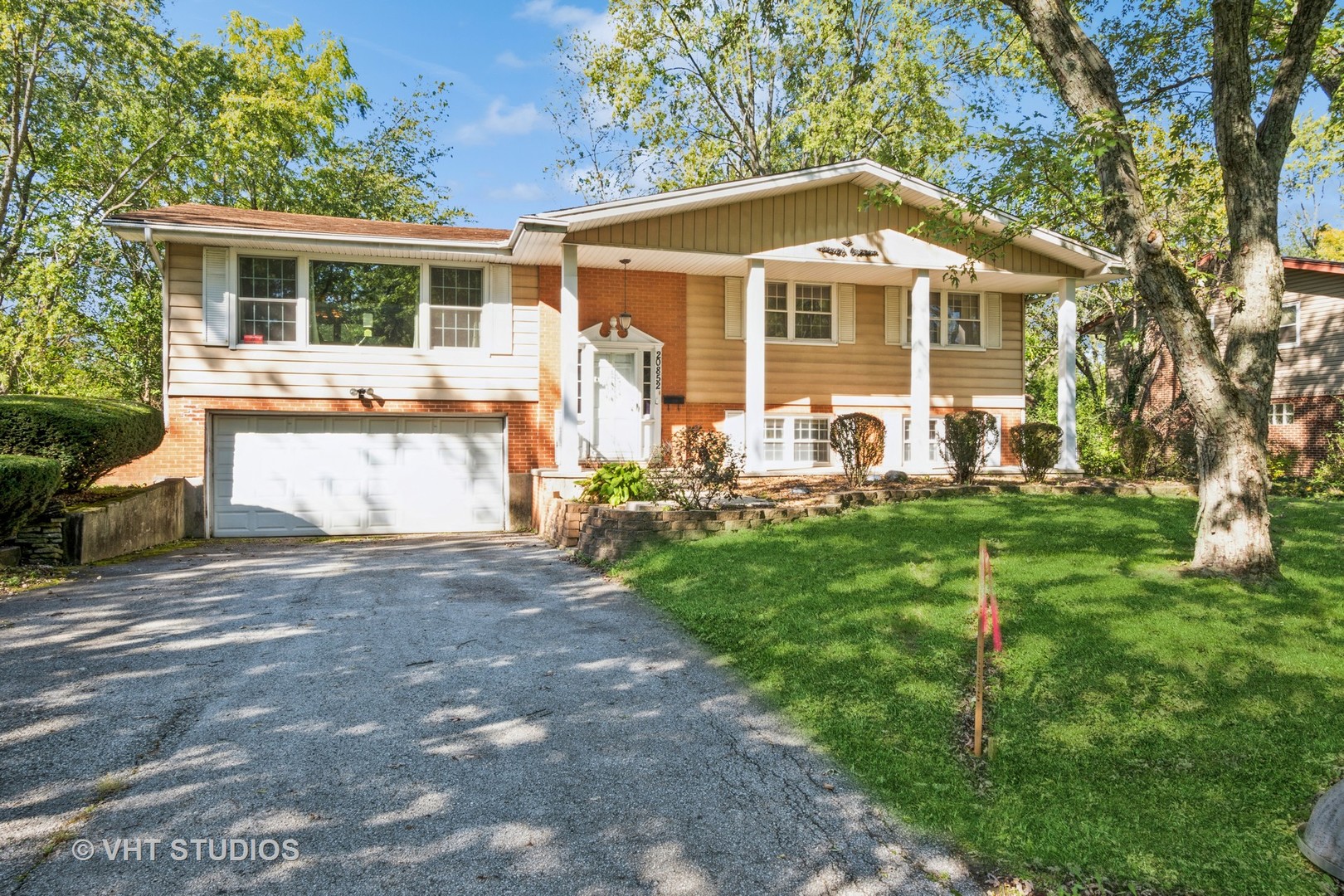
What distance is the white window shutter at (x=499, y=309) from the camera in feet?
45.4

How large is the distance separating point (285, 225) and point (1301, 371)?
24.3 m

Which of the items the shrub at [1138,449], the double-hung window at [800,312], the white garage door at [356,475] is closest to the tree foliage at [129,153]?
the white garage door at [356,475]

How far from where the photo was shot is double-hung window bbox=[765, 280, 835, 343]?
49.9 ft

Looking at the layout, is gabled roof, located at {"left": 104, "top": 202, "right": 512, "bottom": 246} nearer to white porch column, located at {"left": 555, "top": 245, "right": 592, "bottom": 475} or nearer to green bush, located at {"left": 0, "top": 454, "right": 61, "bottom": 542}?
white porch column, located at {"left": 555, "top": 245, "right": 592, "bottom": 475}

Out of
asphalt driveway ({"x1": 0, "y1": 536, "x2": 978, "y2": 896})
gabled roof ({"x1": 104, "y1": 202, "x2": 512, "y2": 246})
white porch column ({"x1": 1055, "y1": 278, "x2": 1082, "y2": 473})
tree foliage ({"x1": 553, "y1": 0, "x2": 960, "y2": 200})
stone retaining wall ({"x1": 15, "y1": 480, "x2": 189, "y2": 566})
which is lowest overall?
asphalt driveway ({"x1": 0, "y1": 536, "x2": 978, "y2": 896})

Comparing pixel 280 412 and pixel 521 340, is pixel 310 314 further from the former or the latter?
pixel 521 340

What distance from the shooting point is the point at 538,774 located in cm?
375

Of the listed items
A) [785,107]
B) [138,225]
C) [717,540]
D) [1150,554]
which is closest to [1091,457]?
[1150,554]

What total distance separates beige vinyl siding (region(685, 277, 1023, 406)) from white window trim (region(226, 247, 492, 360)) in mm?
3837

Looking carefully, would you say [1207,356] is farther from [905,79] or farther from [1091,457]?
[905,79]

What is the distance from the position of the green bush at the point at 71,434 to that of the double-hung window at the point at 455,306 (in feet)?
15.7

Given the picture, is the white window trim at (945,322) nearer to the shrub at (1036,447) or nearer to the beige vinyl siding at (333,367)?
the shrub at (1036,447)

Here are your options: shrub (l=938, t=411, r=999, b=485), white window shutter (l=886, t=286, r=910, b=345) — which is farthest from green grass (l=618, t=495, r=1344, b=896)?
white window shutter (l=886, t=286, r=910, b=345)

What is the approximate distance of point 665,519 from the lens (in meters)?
9.21
